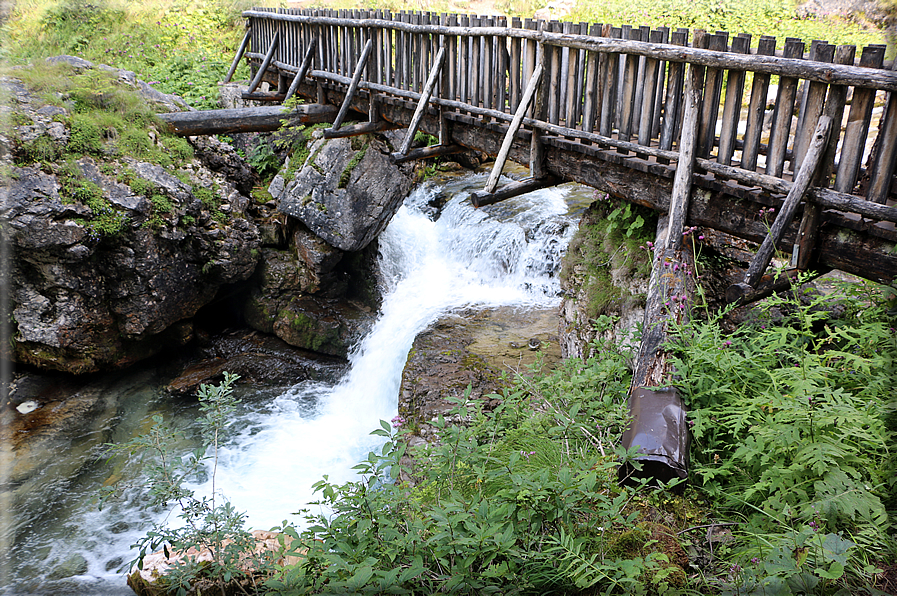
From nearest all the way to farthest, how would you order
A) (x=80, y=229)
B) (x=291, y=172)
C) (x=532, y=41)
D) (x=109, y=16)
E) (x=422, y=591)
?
(x=422, y=591) → (x=532, y=41) → (x=80, y=229) → (x=291, y=172) → (x=109, y=16)

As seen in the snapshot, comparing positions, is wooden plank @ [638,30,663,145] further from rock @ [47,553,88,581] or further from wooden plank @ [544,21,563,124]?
rock @ [47,553,88,581]

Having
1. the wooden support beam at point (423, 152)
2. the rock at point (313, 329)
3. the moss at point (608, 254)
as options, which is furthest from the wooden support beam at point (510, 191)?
the rock at point (313, 329)

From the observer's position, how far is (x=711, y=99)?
14.6 ft

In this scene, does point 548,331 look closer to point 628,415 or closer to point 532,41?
point 532,41

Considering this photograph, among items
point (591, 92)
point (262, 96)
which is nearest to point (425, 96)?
point (591, 92)

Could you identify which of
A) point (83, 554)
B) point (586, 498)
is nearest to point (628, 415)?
point (586, 498)

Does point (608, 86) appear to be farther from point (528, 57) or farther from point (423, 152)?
point (423, 152)

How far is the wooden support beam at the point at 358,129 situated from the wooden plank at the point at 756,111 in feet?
18.1

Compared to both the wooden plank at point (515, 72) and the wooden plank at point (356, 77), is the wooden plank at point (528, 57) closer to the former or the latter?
the wooden plank at point (515, 72)

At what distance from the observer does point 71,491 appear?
711cm

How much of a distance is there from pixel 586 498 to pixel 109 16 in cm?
1937

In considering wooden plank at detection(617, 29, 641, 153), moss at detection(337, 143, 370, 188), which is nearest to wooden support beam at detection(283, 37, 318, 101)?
moss at detection(337, 143, 370, 188)

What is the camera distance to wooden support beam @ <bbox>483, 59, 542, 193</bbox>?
579 cm

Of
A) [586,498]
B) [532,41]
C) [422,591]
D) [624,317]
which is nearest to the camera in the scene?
[422,591]
